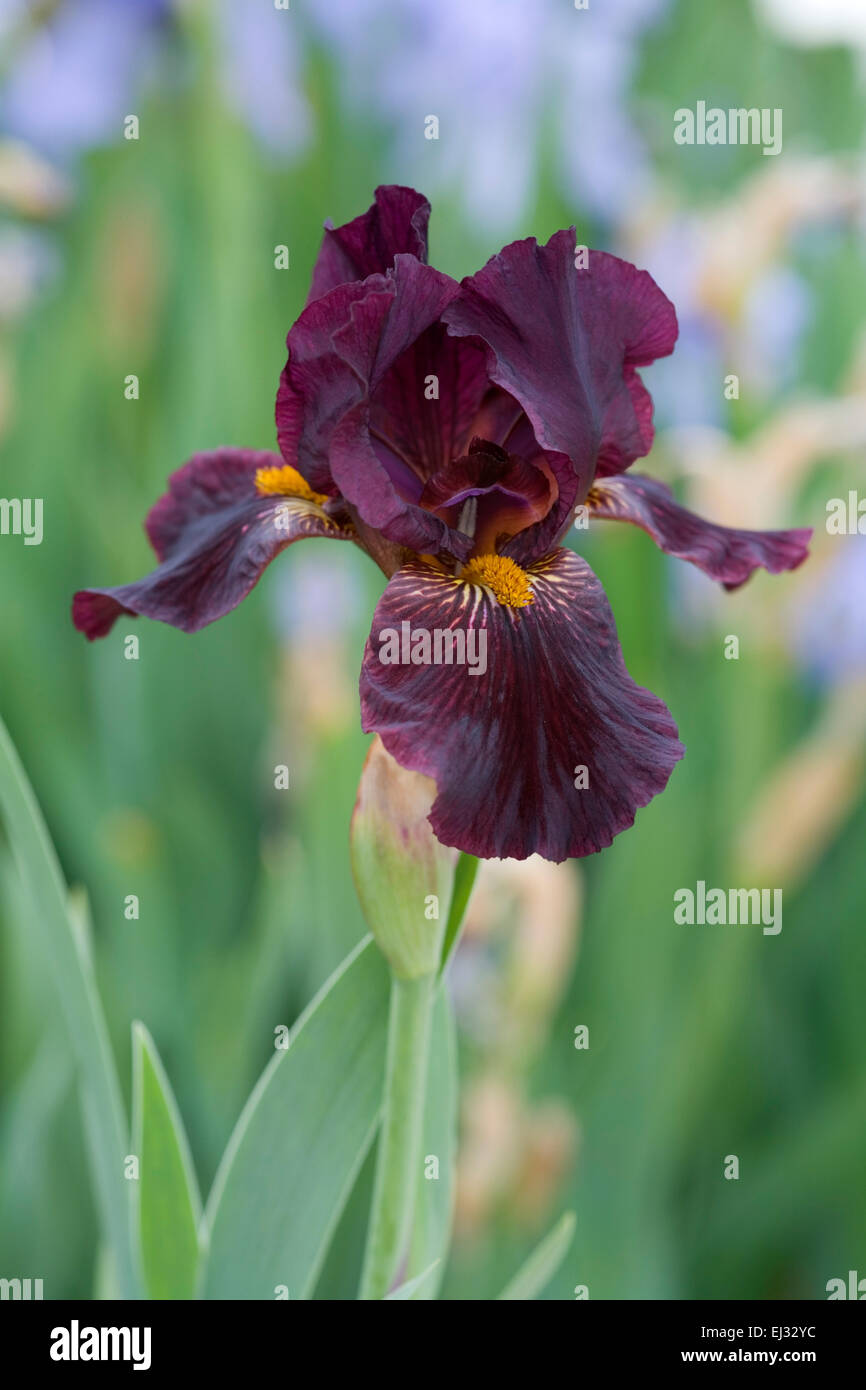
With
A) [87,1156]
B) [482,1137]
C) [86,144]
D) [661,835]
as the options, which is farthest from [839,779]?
[86,144]

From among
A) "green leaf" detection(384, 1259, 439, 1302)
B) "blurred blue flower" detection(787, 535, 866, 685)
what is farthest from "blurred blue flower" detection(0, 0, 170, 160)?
"green leaf" detection(384, 1259, 439, 1302)

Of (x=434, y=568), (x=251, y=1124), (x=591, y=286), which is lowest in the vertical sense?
(x=251, y=1124)

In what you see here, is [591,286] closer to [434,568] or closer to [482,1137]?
[434,568]

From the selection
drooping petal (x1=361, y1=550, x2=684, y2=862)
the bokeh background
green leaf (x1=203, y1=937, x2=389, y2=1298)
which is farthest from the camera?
the bokeh background

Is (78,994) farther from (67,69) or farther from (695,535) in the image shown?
(67,69)

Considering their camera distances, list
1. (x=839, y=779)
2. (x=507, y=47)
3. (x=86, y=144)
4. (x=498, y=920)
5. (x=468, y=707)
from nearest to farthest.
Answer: (x=468, y=707) → (x=498, y=920) → (x=839, y=779) → (x=507, y=47) → (x=86, y=144)

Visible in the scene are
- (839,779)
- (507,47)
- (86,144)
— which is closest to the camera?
(839,779)

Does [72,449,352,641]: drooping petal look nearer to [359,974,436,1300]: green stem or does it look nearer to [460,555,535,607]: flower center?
[460,555,535,607]: flower center

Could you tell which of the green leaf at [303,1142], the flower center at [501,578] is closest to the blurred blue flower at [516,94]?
the flower center at [501,578]
